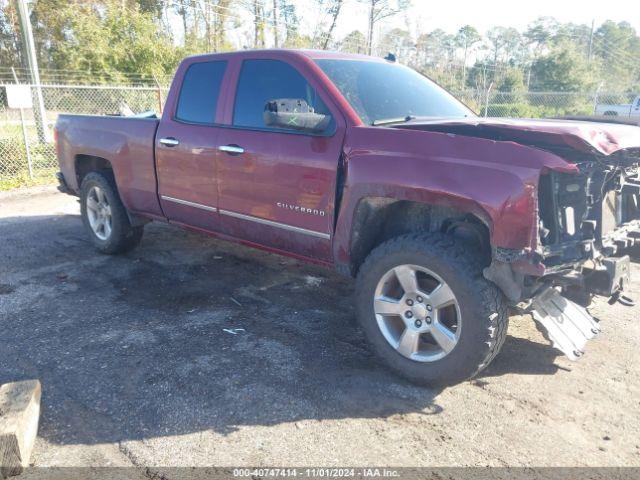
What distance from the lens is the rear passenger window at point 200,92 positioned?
448 centimetres

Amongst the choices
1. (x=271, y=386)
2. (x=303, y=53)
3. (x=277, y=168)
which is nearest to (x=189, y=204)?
(x=277, y=168)

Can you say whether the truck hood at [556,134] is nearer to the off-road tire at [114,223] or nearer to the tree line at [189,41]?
the off-road tire at [114,223]

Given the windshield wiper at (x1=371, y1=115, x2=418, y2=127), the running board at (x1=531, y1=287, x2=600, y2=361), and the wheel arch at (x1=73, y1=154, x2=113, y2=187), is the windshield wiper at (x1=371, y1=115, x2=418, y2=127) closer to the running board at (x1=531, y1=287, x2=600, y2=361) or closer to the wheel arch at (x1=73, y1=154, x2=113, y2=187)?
the running board at (x1=531, y1=287, x2=600, y2=361)

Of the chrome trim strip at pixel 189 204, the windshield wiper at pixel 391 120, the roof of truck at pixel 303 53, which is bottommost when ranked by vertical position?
the chrome trim strip at pixel 189 204

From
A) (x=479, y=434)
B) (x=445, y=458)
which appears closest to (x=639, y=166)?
(x=479, y=434)

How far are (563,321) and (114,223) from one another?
4390mm

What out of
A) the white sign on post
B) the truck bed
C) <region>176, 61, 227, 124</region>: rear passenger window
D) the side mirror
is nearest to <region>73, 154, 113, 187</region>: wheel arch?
the truck bed

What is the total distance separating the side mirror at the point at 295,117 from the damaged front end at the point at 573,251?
4.63ft

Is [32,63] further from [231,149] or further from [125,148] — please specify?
[231,149]

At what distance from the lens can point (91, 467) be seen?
250 cm

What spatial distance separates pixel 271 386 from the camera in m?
3.19

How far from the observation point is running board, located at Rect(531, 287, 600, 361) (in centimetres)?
304

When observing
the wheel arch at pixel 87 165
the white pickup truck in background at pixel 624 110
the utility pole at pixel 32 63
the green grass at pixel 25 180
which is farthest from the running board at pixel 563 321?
the white pickup truck in background at pixel 624 110

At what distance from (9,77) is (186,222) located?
2382 cm
